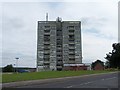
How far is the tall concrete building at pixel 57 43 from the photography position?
11881cm

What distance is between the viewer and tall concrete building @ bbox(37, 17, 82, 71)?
118812 mm

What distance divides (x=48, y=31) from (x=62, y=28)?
7.73m

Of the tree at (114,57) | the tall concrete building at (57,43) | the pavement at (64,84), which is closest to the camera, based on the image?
the pavement at (64,84)

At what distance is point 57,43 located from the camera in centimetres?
12288

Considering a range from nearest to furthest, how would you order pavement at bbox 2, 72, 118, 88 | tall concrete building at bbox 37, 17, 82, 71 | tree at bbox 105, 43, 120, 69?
pavement at bbox 2, 72, 118, 88 < tall concrete building at bbox 37, 17, 82, 71 < tree at bbox 105, 43, 120, 69

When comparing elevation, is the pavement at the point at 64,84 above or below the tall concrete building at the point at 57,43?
below

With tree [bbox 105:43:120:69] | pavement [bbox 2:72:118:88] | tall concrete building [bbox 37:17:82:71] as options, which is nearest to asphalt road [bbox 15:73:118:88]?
pavement [bbox 2:72:118:88]

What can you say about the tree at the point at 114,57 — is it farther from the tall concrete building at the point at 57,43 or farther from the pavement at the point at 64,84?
the pavement at the point at 64,84

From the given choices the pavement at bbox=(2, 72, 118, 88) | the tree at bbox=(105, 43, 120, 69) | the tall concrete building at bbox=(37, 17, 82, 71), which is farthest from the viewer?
the tree at bbox=(105, 43, 120, 69)

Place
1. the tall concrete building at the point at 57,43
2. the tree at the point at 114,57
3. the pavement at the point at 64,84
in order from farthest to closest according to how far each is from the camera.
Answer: the tree at the point at 114,57, the tall concrete building at the point at 57,43, the pavement at the point at 64,84

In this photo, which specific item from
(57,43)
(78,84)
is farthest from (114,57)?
(78,84)

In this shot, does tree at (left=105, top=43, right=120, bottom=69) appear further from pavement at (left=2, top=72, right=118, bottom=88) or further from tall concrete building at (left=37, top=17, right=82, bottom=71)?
pavement at (left=2, top=72, right=118, bottom=88)

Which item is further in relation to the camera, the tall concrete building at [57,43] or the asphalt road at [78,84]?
the tall concrete building at [57,43]

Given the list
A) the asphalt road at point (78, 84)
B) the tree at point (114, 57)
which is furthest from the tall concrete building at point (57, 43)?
the asphalt road at point (78, 84)
